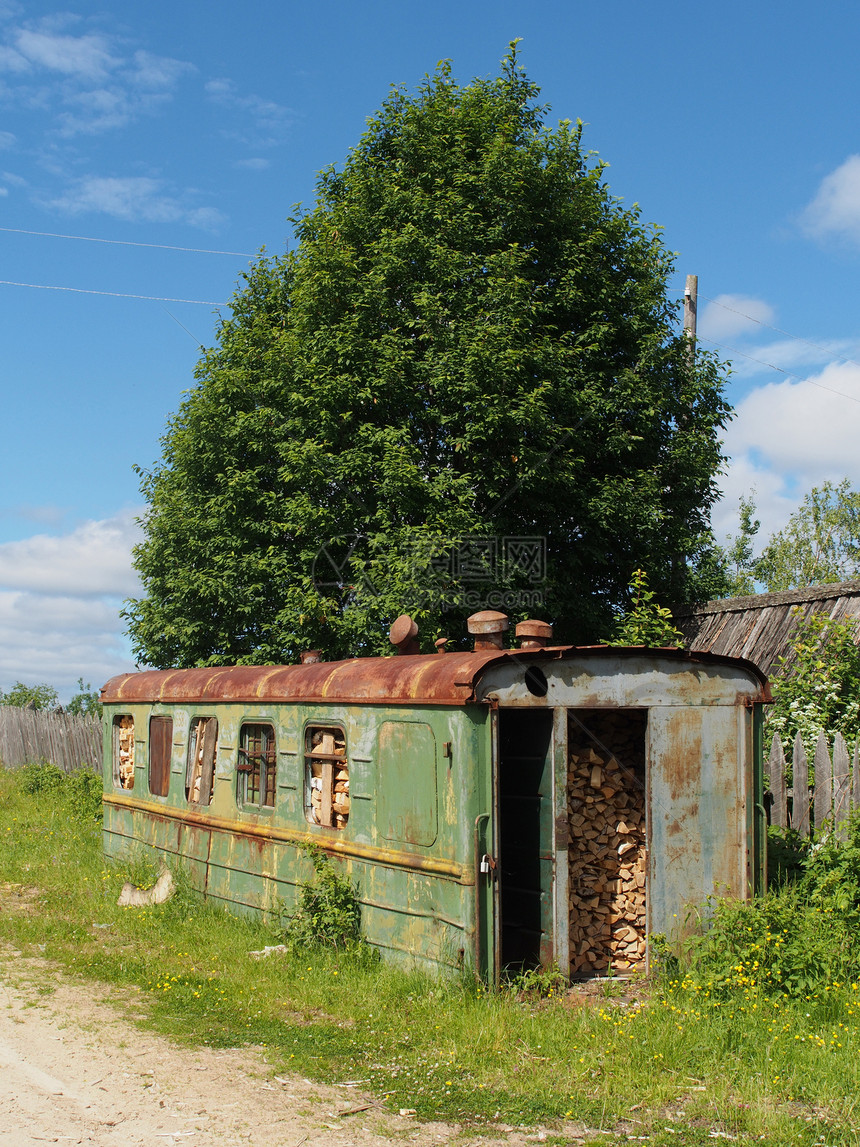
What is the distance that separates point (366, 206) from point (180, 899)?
1134 cm

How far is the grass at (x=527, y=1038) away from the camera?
5.19 metres

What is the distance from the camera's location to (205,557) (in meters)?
16.9

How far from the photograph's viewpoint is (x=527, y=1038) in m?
6.15

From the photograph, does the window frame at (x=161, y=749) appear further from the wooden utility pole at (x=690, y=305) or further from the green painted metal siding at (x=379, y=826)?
the wooden utility pole at (x=690, y=305)

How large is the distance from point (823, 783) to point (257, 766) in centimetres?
564

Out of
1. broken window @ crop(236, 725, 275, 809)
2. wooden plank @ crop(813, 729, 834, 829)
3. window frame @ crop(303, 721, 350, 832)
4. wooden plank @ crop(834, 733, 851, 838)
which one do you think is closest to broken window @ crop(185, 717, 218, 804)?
broken window @ crop(236, 725, 275, 809)

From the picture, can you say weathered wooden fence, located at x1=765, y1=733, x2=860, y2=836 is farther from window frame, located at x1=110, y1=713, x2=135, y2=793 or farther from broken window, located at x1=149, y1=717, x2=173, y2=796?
window frame, located at x1=110, y1=713, x2=135, y2=793

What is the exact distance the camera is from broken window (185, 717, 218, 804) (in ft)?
35.1

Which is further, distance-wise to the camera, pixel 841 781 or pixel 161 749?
pixel 161 749

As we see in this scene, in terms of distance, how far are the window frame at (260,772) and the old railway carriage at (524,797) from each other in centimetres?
31

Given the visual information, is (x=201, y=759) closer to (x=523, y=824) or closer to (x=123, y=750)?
(x=123, y=750)

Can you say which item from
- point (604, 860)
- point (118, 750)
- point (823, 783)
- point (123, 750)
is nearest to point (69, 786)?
point (118, 750)

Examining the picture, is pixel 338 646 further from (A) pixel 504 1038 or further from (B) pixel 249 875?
(A) pixel 504 1038

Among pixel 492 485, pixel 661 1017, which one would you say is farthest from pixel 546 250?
pixel 661 1017
